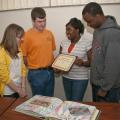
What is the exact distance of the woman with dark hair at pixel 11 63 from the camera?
2.49 meters

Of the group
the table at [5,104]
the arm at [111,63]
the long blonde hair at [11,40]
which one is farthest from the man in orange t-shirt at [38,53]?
the table at [5,104]

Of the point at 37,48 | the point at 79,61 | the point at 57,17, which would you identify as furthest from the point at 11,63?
the point at 57,17

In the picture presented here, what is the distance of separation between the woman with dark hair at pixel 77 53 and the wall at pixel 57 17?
0.54m

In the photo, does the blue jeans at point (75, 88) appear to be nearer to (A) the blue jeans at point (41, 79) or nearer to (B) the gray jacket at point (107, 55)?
(A) the blue jeans at point (41, 79)

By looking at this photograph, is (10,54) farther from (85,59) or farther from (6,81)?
(85,59)

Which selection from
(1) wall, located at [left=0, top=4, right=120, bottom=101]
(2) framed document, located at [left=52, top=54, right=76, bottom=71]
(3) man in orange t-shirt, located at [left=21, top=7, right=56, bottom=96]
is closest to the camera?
(2) framed document, located at [left=52, top=54, right=76, bottom=71]

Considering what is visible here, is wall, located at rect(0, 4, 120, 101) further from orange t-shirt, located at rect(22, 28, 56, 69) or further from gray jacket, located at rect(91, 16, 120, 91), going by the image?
gray jacket, located at rect(91, 16, 120, 91)

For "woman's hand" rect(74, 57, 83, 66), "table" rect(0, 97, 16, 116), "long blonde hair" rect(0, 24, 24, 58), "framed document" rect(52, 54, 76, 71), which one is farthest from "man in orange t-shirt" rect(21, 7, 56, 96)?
"table" rect(0, 97, 16, 116)

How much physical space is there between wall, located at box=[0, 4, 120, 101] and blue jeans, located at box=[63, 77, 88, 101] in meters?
0.65

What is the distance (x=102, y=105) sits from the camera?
193 cm

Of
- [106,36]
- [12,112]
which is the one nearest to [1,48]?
[12,112]

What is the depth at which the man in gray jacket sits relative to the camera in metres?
2.32

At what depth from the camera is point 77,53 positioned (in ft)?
9.95

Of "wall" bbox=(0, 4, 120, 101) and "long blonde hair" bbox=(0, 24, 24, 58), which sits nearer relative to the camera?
"long blonde hair" bbox=(0, 24, 24, 58)
